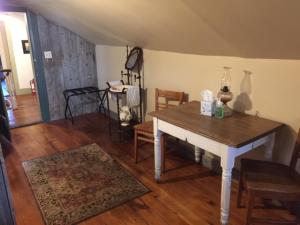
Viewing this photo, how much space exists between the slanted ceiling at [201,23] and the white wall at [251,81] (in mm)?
104

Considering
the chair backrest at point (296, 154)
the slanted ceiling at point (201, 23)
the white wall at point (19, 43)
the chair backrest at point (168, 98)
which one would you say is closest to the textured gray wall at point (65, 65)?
the slanted ceiling at point (201, 23)

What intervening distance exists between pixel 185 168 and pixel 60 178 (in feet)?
4.38

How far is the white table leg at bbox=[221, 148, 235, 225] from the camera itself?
172cm

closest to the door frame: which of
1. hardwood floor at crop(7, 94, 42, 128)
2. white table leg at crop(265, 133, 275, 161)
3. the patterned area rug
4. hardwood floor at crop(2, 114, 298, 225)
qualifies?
hardwood floor at crop(7, 94, 42, 128)

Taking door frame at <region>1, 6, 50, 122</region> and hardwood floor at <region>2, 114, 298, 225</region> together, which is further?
door frame at <region>1, 6, 50, 122</region>

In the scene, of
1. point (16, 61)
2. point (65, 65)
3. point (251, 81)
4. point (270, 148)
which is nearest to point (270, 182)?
point (270, 148)

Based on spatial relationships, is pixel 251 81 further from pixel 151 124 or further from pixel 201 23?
pixel 151 124

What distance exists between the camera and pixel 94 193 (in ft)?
7.75

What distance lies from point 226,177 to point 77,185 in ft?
4.85

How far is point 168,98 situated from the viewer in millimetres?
2998

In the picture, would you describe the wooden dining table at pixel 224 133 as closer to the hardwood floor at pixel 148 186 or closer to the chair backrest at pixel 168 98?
the hardwood floor at pixel 148 186

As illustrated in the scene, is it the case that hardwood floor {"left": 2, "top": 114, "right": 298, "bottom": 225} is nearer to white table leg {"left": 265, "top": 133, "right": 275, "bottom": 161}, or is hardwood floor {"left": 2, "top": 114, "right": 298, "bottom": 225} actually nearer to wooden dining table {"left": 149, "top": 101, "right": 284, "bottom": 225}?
wooden dining table {"left": 149, "top": 101, "right": 284, "bottom": 225}

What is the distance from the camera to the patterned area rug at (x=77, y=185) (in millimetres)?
2146

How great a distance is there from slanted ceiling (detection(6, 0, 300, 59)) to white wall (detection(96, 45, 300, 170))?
0.10m
